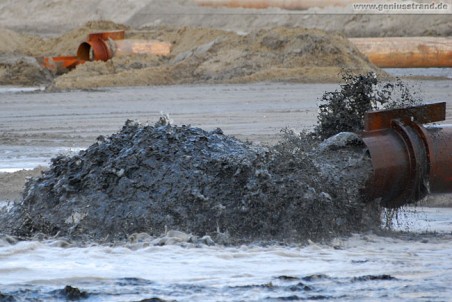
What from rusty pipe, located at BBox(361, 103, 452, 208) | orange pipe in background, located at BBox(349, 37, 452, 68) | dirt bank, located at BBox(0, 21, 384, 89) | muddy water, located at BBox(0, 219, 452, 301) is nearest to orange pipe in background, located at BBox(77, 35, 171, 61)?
dirt bank, located at BBox(0, 21, 384, 89)

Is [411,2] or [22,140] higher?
[411,2]

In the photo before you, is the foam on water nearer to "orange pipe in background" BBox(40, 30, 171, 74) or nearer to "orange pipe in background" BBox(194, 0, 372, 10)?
"orange pipe in background" BBox(40, 30, 171, 74)

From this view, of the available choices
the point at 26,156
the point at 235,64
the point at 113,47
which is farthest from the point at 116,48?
the point at 26,156

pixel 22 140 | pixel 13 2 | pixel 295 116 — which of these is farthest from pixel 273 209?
pixel 13 2

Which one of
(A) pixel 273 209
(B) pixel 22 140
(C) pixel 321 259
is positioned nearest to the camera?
(C) pixel 321 259

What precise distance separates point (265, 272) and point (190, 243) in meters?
0.92

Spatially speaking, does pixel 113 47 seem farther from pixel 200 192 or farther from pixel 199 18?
pixel 200 192

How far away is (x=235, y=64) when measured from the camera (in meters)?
25.5

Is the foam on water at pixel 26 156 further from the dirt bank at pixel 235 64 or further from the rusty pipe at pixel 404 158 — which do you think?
the dirt bank at pixel 235 64

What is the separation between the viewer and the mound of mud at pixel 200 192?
7.66 metres

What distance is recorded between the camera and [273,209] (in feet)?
25.2

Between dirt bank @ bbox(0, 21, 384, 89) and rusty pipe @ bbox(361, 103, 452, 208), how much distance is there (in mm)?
14535

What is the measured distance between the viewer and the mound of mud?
7.66 meters

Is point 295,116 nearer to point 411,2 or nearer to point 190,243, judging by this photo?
point 190,243
